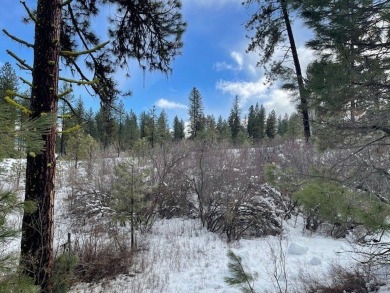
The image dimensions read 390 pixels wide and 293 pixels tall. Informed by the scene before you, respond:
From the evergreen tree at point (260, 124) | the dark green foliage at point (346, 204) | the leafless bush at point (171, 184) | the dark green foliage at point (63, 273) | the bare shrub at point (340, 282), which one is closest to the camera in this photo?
the dark green foliage at point (346, 204)

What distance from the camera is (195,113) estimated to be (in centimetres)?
4547

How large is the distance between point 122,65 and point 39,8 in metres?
1.46

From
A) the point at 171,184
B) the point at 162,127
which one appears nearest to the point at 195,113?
the point at 162,127

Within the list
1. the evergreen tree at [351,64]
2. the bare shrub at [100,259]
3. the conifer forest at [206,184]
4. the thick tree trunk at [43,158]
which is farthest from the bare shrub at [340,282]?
the thick tree trunk at [43,158]

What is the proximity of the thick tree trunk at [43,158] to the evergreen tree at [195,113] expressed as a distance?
4217 cm

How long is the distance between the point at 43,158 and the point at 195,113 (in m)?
42.8

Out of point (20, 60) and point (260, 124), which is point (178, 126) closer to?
point (260, 124)

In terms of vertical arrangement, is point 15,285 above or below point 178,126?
below

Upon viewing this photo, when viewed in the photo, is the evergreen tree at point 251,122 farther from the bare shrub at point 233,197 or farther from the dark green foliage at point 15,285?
the dark green foliage at point 15,285

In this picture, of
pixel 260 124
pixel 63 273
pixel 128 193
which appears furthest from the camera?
pixel 260 124

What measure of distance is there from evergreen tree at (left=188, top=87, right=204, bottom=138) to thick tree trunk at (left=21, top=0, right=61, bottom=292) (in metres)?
42.2

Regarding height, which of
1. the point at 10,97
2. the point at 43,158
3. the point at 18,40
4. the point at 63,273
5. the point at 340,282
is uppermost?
the point at 18,40

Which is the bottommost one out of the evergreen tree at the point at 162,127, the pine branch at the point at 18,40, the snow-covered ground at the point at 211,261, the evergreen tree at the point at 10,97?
the snow-covered ground at the point at 211,261

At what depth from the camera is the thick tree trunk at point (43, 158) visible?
121 inches
